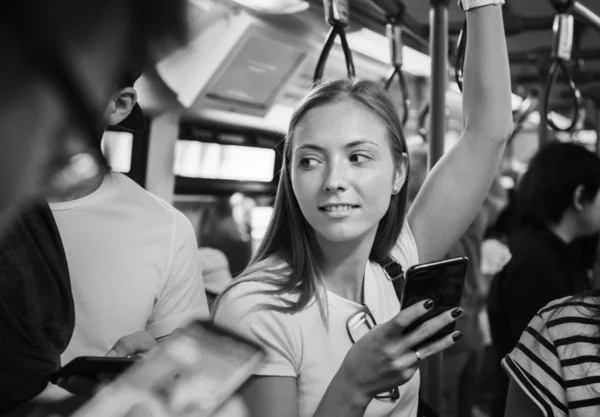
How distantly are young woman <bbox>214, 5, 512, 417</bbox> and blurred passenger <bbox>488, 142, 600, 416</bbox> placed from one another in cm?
71

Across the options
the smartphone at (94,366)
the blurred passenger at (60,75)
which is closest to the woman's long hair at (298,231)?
the smartphone at (94,366)

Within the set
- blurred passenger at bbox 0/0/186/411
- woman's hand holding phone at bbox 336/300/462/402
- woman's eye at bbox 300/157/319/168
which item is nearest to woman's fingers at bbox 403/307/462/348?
woman's hand holding phone at bbox 336/300/462/402

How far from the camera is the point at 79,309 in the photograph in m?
0.85

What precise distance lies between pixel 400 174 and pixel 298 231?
24cm

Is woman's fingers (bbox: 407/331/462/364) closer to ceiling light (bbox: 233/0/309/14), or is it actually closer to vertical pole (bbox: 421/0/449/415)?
ceiling light (bbox: 233/0/309/14)

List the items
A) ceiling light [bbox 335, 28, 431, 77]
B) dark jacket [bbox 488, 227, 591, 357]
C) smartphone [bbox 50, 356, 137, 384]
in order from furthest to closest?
ceiling light [bbox 335, 28, 431, 77] → dark jacket [bbox 488, 227, 591, 357] → smartphone [bbox 50, 356, 137, 384]

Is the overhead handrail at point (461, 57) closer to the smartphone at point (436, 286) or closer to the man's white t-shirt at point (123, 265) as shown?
the smartphone at point (436, 286)

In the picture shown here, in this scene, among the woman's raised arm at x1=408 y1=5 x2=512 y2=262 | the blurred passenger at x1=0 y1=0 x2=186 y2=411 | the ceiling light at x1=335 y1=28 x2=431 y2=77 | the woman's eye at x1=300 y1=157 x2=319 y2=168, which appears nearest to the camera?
the blurred passenger at x1=0 y1=0 x2=186 y2=411

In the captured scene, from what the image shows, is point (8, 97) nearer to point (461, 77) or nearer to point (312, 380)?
point (312, 380)

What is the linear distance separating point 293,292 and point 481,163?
1.54 feet

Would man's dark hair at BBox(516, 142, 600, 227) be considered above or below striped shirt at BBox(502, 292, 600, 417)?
above

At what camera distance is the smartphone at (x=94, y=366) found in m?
0.54

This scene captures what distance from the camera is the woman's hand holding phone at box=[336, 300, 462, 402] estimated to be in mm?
914

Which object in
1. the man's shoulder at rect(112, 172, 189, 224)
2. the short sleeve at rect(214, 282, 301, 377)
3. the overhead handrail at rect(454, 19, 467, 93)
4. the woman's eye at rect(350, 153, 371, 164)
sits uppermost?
the overhead handrail at rect(454, 19, 467, 93)
